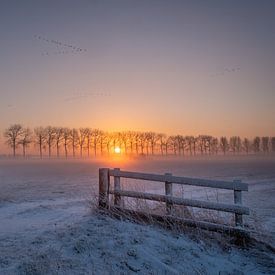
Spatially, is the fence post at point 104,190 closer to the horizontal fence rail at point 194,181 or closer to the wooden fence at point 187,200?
the wooden fence at point 187,200

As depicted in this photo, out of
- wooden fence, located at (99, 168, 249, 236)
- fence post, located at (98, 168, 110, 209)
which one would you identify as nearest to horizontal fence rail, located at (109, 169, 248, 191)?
wooden fence, located at (99, 168, 249, 236)

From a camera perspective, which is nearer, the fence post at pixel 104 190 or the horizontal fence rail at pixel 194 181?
the horizontal fence rail at pixel 194 181

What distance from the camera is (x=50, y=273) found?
6289 millimetres

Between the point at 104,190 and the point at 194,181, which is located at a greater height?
the point at 194,181

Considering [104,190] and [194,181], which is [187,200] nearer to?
[194,181]

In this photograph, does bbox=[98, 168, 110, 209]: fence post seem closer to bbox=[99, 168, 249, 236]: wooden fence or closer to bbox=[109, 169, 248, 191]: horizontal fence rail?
bbox=[99, 168, 249, 236]: wooden fence

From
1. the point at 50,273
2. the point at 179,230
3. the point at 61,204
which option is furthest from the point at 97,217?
the point at 61,204

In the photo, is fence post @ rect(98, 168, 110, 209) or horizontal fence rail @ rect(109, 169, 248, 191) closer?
horizontal fence rail @ rect(109, 169, 248, 191)

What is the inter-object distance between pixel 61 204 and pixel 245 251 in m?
9.12

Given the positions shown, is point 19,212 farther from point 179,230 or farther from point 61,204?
point 179,230

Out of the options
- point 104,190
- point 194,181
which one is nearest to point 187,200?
point 194,181

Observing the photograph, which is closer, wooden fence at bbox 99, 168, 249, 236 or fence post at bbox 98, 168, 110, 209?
wooden fence at bbox 99, 168, 249, 236

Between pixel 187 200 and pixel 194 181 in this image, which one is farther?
pixel 194 181

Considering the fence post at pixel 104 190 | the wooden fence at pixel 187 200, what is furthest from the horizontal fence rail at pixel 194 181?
the fence post at pixel 104 190
